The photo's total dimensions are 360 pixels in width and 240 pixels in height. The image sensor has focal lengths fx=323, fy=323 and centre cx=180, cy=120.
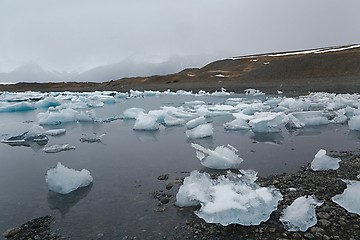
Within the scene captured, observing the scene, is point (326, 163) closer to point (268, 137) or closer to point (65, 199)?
point (268, 137)

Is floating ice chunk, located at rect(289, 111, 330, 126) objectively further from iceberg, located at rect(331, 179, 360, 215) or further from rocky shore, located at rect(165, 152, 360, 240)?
iceberg, located at rect(331, 179, 360, 215)

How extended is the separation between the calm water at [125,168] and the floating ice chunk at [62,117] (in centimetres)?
185

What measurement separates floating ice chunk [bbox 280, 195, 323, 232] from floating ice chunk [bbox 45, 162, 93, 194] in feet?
9.26

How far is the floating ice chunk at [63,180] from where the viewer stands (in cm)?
454

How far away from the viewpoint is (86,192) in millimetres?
4512

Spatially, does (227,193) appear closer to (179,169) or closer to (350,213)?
(350,213)

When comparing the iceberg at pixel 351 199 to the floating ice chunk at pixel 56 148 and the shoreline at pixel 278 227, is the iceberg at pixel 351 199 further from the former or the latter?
the floating ice chunk at pixel 56 148

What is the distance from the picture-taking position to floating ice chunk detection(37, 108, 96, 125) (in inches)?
454

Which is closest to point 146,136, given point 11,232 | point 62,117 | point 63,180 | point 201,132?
point 201,132

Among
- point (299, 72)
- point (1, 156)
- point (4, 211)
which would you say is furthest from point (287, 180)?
point (299, 72)

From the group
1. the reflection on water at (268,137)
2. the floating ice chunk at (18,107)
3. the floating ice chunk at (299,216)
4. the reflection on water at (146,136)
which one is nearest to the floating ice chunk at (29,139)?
the reflection on water at (146,136)

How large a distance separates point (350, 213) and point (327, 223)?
15.5 inches

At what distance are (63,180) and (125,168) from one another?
122cm

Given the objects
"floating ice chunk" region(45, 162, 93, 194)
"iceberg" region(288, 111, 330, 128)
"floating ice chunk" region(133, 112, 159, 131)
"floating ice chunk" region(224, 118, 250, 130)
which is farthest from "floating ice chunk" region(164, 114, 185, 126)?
"floating ice chunk" region(45, 162, 93, 194)
